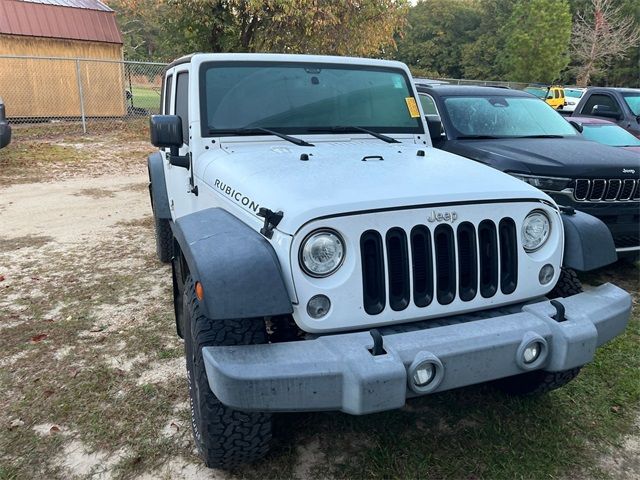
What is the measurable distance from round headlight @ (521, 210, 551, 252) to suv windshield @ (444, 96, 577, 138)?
3.43 metres

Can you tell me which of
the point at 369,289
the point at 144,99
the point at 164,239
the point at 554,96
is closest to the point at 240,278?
the point at 369,289

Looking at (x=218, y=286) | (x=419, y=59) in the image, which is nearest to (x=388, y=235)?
(x=218, y=286)

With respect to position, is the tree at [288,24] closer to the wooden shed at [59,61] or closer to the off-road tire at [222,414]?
the wooden shed at [59,61]

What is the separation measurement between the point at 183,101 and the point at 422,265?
2240mm

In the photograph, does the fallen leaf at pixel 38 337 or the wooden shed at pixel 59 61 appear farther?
the wooden shed at pixel 59 61

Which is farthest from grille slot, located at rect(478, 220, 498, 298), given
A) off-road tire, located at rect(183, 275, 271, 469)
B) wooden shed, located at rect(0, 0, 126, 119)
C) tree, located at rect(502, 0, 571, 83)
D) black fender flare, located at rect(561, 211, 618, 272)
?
tree, located at rect(502, 0, 571, 83)

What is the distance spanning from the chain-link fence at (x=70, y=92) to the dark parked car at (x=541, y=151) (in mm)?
11256

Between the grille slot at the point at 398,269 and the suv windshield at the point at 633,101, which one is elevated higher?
the suv windshield at the point at 633,101

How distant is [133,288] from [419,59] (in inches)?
1971

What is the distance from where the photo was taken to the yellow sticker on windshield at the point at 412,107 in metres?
3.93

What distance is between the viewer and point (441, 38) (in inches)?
1964

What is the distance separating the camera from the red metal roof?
51.4ft

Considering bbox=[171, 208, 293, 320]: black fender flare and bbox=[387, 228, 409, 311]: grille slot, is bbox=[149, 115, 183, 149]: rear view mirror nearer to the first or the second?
bbox=[171, 208, 293, 320]: black fender flare

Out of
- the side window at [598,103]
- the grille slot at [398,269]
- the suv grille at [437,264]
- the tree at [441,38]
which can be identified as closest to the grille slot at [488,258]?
the suv grille at [437,264]
